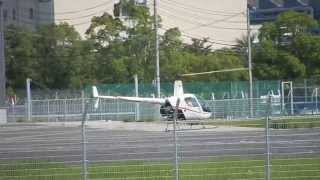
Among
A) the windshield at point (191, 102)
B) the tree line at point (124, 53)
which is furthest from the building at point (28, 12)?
the windshield at point (191, 102)

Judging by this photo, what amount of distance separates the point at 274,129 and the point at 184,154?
300cm

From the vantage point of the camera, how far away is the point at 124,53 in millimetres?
66375

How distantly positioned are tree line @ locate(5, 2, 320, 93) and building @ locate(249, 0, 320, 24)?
3466cm

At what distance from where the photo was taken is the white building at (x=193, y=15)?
98812 mm

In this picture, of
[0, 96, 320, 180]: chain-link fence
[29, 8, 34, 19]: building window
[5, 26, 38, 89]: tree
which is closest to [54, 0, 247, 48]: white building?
[29, 8, 34, 19]: building window

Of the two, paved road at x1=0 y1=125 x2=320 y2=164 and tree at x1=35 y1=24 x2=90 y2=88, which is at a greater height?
tree at x1=35 y1=24 x2=90 y2=88

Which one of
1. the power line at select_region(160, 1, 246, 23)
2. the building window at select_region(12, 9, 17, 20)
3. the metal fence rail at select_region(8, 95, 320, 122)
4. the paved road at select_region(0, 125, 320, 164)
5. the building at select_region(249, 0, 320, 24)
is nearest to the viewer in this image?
the paved road at select_region(0, 125, 320, 164)

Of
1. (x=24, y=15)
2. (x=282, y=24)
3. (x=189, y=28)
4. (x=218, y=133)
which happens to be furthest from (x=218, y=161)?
(x=189, y=28)

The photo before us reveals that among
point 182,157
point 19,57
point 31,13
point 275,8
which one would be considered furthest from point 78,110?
point 275,8

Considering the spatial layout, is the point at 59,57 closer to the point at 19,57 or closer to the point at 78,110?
the point at 19,57

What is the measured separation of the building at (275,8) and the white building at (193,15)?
4970 mm

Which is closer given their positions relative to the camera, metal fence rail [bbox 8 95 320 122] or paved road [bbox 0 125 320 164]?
paved road [bbox 0 125 320 164]

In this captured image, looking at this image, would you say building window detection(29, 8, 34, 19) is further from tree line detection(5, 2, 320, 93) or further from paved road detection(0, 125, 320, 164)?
paved road detection(0, 125, 320, 164)

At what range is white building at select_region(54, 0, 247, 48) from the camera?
324ft
